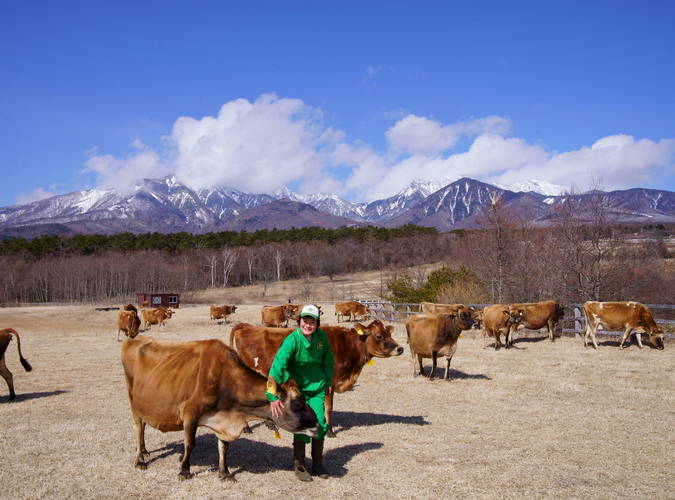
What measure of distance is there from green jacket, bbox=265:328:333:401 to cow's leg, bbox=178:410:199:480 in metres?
1.20

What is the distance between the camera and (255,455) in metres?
6.88

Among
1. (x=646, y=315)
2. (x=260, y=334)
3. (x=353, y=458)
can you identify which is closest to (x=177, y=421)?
(x=353, y=458)

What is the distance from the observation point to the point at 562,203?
25172mm

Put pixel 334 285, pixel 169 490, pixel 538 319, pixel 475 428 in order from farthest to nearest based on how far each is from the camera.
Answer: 1. pixel 334 285
2. pixel 538 319
3. pixel 475 428
4. pixel 169 490

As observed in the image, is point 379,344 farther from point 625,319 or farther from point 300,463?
point 625,319

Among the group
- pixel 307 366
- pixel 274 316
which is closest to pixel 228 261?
pixel 274 316

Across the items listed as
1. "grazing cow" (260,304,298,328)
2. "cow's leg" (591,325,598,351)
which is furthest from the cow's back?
"grazing cow" (260,304,298,328)

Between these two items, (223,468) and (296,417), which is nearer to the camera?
(296,417)

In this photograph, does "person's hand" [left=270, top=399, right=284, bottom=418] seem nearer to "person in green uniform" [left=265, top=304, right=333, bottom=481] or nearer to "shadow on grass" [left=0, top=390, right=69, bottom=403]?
"person in green uniform" [left=265, top=304, right=333, bottom=481]

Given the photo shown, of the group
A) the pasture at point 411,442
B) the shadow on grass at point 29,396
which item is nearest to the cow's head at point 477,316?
the pasture at point 411,442

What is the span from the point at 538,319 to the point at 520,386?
800cm

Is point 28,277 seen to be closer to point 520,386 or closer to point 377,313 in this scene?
point 377,313

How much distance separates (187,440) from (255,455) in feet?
4.58

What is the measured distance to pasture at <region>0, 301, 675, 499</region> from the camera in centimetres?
Answer: 582
